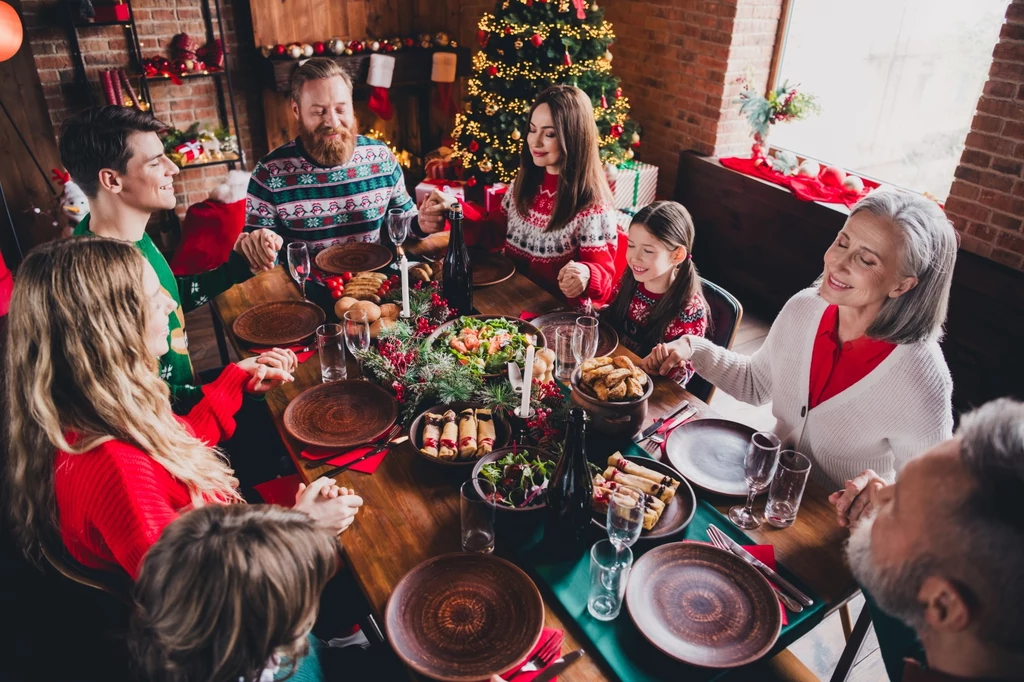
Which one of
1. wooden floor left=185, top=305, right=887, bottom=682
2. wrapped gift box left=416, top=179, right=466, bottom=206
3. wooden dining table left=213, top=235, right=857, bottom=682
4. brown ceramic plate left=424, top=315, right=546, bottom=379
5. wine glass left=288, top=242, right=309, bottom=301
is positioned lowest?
wooden floor left=185, top=305, right=887, bottom=682

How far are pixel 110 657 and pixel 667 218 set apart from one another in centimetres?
184

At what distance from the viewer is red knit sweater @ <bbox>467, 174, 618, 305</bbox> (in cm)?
258

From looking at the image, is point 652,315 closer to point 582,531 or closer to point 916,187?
point 582,531

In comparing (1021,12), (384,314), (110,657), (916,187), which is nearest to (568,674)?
(110,657)

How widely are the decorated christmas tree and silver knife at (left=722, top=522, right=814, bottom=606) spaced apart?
10.7ft

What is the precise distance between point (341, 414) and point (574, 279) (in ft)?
3.21

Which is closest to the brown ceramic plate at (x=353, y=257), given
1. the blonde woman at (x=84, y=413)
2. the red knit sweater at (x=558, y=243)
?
the red knit sweater at (x=558, y=243)

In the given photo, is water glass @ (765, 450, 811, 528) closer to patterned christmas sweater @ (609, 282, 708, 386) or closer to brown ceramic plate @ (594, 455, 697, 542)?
brown ceramic plate @ (594, 455, 697, 542)

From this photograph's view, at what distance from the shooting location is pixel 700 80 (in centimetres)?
473

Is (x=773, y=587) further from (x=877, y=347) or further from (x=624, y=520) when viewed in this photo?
(x=877, y=347)

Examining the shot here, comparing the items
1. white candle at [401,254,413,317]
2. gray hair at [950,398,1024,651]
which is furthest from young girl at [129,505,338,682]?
white candle at [401,254,413,317]

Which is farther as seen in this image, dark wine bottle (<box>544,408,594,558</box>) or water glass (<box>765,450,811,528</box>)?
water glass (<box>765,450,811,528</box>)

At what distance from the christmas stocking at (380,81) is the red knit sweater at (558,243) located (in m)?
2.68

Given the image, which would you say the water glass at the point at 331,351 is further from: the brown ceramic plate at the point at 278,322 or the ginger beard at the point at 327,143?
the ginger beard at the point at 327,143
